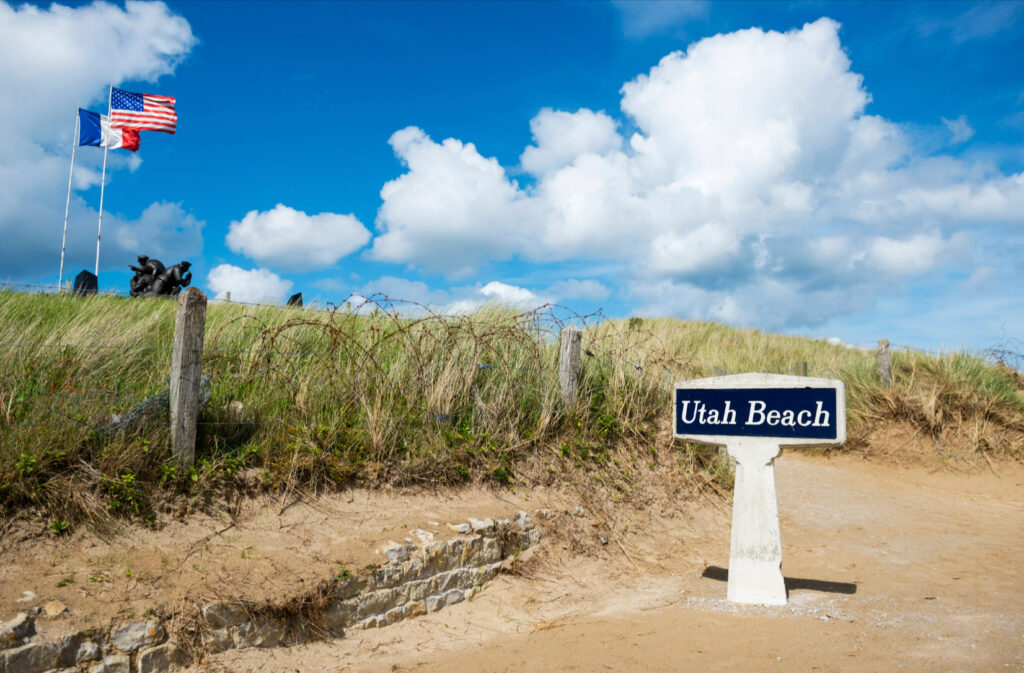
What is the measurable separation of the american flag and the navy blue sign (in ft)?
68.3

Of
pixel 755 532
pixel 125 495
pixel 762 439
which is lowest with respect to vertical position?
pixel 755 532

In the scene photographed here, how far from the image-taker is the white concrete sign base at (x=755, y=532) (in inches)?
199

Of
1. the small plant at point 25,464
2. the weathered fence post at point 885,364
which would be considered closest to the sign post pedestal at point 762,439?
the small plant at point 25,464

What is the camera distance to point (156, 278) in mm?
16656

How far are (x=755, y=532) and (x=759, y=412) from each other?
92cm

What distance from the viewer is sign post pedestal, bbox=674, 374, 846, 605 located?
504cm

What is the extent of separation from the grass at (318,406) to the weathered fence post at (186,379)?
11 centimetres

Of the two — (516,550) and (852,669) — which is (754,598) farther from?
(516,550)

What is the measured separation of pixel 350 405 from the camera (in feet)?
20.6

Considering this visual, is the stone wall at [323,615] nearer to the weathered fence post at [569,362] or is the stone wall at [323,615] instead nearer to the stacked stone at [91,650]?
the stacked stone at [91,650]

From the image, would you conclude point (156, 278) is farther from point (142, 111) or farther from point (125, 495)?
point (125, 495)

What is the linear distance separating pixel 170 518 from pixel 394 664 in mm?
1940

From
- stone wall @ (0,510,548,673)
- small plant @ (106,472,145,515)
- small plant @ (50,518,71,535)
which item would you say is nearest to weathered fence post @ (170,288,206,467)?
small plant @ (106,472,145,515)

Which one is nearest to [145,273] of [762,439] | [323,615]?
[323,615]
